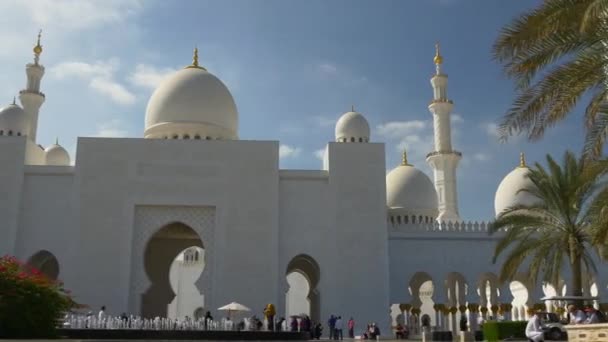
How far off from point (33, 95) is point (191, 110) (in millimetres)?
6812

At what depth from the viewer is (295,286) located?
30.9 meters

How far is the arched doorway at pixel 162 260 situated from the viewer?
20906 millimetres

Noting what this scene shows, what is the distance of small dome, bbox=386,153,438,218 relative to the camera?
23703 millimetres

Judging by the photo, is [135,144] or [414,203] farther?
[414,203]

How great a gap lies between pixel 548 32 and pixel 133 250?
1306 cm

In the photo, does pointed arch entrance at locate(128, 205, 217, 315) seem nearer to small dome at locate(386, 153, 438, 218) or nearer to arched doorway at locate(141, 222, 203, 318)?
arched doorway at locate(141, 222, 203, 318)

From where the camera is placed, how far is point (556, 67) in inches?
317

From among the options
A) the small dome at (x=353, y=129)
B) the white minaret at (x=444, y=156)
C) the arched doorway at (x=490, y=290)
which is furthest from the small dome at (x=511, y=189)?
the small dome at (x=353, y=129)

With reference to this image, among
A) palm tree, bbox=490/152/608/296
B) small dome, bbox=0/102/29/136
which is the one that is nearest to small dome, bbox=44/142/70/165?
small dome, bbox=0/102/29/136

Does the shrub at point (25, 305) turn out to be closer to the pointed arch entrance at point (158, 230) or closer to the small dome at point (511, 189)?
the pointed arch entrance at point (158, 230)

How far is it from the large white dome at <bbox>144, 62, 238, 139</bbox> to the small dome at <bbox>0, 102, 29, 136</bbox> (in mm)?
3677

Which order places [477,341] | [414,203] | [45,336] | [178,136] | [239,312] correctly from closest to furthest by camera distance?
[45,336] → [477,341] → [239,312] → [178,136] → [414,203]

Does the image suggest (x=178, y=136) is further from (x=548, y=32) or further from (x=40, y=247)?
(x=548, y=32)

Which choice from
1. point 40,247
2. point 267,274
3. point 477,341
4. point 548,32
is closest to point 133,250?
point 40,247
